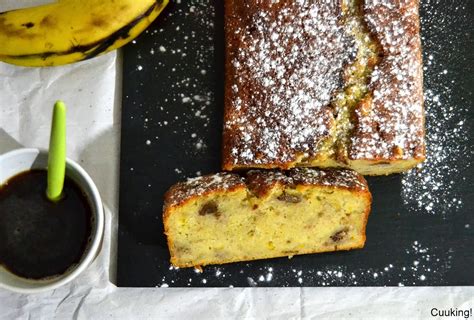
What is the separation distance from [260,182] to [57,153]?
2.17 ft

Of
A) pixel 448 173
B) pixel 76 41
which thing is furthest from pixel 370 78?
pixel 76 41

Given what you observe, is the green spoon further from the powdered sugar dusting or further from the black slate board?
the powdered sugar dusting

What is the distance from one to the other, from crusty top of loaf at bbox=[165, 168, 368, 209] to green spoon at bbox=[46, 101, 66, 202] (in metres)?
0.37

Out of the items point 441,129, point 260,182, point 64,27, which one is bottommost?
point 260,182

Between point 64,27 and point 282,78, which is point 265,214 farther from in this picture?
point 64,27

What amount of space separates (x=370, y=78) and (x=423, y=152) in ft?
0.97

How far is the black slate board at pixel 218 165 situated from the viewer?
2352mm

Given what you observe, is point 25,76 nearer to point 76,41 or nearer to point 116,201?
point 76,41

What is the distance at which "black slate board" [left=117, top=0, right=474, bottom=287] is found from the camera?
2.35m

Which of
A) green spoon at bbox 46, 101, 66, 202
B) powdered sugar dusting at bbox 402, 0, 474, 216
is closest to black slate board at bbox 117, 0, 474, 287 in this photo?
powdered sugar dusting at bbox 402, 0, 474, 216

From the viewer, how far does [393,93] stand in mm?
2229

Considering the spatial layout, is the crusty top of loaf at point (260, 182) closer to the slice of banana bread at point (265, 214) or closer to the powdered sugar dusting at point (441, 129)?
the slice of banana bread at point (265, 214)

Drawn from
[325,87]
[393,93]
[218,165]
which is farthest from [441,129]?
[218,165]

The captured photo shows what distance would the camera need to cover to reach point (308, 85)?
7.38 feet
